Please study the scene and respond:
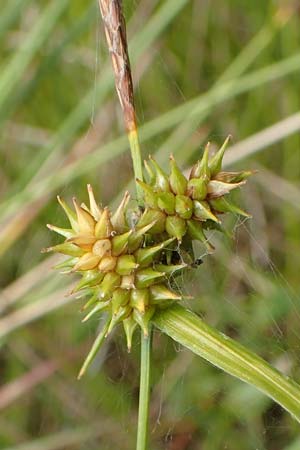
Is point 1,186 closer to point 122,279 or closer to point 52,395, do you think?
point 52,395

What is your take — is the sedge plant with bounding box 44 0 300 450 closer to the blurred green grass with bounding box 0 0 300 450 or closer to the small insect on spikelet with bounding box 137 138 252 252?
the small insect on spikelet with bounding box 137 138 252 252

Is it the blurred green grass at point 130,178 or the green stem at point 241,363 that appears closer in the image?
the green stem at point 241,363

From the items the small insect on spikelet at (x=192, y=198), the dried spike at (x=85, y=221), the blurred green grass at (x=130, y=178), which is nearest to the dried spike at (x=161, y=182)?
the small insect on spikelet at (x=192, y=198)

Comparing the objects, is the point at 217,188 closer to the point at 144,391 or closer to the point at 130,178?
the point at 144,391

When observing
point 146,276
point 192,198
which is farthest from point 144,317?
point 192,198

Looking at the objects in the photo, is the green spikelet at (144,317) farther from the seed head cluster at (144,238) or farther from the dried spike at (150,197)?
the dried spike at (150,197)

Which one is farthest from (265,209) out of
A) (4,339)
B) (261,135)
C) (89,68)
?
(4,339)

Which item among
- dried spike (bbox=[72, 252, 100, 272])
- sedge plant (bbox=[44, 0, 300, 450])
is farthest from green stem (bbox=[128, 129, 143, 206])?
dried spike (bbox=[72, 252, 100, 272])
